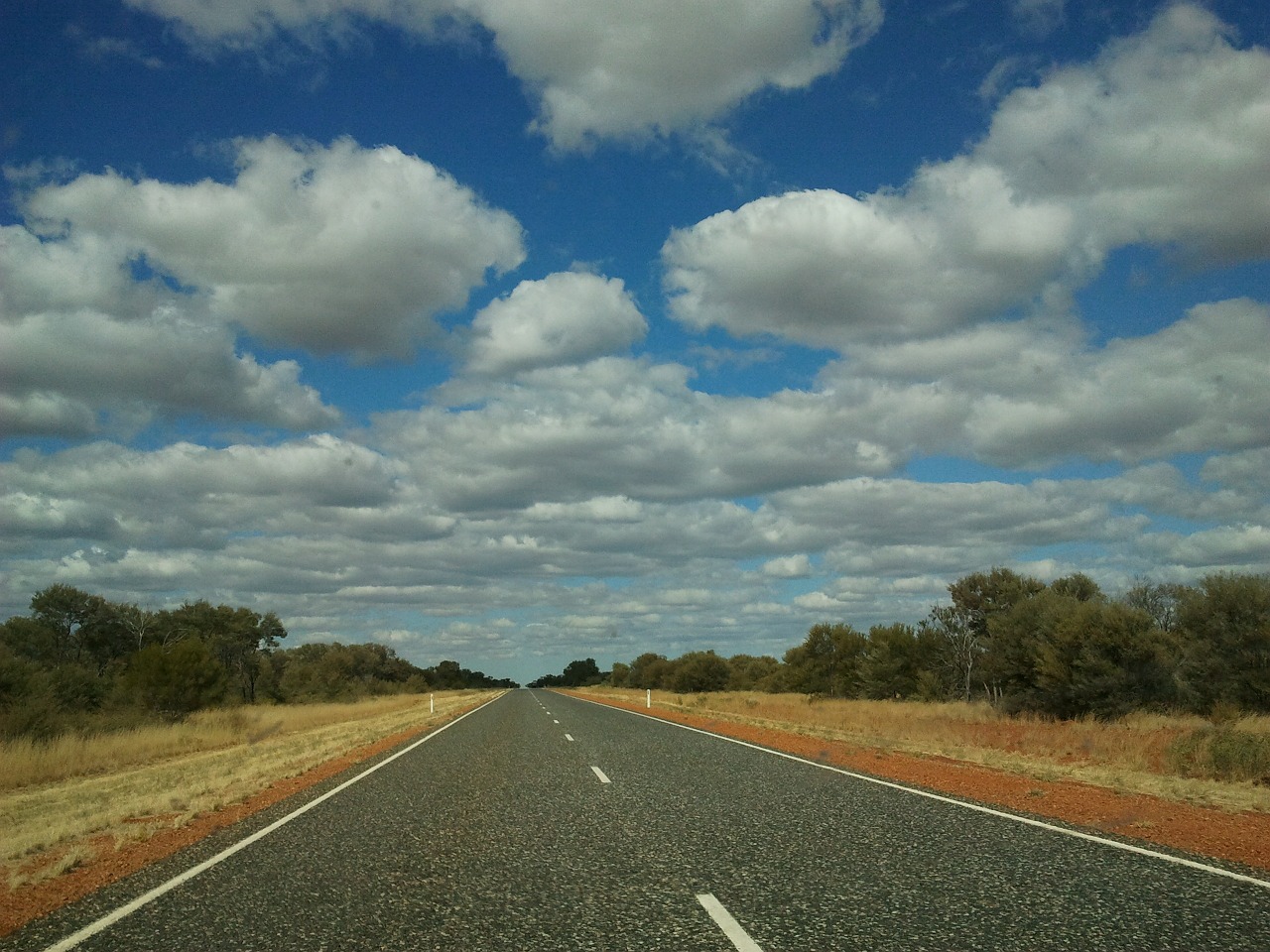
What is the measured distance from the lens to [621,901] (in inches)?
246

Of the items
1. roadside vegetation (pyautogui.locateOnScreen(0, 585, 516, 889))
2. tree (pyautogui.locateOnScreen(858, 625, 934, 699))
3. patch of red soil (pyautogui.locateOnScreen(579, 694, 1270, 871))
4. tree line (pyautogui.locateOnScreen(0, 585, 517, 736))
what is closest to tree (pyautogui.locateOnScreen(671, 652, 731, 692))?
tree line (pyautogui.locateOnScreen(0, 585, 517, 736))

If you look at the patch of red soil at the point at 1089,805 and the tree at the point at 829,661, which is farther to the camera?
the tree at the point at 829,661

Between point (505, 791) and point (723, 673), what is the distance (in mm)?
95467

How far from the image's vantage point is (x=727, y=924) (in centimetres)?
556

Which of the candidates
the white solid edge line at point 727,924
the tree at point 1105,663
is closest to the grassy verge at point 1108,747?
the tree at point 1105,663

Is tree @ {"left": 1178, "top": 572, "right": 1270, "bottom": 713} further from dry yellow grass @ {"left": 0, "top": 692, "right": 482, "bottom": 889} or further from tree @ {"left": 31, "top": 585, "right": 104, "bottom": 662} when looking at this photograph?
tree @ {"left": 31, "top": 585, "right": 104, "bottom": 662}

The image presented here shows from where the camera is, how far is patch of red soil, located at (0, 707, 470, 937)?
22.4 ft

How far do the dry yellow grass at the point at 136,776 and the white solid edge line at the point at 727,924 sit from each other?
622 cm

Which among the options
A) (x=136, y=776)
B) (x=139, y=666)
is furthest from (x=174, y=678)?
(x=136, y=776)

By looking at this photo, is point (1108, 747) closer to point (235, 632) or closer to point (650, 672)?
point (235, 632)

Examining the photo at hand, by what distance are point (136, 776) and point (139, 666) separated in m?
26.8

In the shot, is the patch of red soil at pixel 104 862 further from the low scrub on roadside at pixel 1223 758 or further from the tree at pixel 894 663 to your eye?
the tree at pixel 894 663

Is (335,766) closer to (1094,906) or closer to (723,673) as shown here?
(1094,906)

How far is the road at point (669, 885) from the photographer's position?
17.8ft
